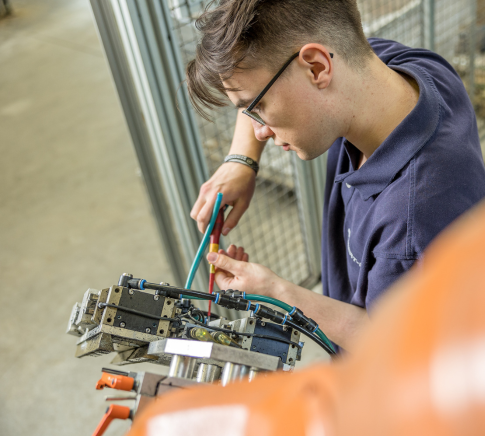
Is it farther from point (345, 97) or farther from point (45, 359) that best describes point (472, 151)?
point (45, 359)

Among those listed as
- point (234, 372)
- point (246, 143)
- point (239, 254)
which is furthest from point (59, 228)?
point (234, 372)

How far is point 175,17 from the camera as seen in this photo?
5.45 feet

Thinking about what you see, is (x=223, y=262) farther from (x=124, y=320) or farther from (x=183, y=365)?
(x=183, y=365)

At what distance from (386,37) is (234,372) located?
7.55 ft

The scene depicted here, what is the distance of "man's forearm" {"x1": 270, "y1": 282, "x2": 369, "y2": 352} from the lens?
1111 mm

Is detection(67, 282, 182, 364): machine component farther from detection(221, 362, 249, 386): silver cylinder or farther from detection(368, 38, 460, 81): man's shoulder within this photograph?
detection(368, 38, 460, 81): man's shoulder

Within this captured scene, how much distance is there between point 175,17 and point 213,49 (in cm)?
73

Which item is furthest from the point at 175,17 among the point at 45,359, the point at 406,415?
the point at 45,359

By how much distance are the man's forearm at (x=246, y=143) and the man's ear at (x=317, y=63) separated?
1.51 ft

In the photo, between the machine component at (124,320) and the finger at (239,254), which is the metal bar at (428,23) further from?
the machine component at (124,320)

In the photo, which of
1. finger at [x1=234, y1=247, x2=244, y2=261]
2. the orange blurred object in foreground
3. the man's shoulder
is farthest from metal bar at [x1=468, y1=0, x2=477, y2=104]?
the orange blurred object in foreground

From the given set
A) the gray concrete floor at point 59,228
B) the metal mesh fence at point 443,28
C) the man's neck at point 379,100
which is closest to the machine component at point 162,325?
the man's neck at point 379,100

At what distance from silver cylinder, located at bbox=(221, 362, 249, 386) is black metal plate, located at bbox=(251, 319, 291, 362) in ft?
0.93

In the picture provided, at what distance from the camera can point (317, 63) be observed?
1.00m
